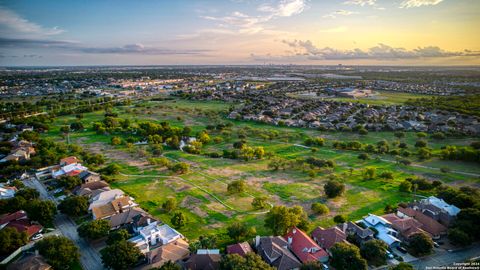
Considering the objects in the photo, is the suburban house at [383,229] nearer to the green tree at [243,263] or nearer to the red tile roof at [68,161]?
the green tree at [243,263]

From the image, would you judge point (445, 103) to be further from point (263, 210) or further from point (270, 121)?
point (263, 210)

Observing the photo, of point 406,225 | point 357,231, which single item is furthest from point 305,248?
point 406,225

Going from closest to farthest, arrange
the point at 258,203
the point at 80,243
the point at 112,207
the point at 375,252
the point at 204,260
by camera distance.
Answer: the point at 204,260 → the point at 375,252 → the point at 80,243 → the point at 112,207 → the point at 258,203

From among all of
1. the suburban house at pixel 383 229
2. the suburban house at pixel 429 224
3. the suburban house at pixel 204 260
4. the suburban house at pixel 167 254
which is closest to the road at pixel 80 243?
the suburban house at pixel 167 254

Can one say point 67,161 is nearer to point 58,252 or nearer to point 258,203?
point 58,252

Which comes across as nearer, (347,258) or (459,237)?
(347,258)

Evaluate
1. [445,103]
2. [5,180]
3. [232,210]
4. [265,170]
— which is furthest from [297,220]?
[445,103]

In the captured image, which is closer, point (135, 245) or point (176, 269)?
point (176, 269)
